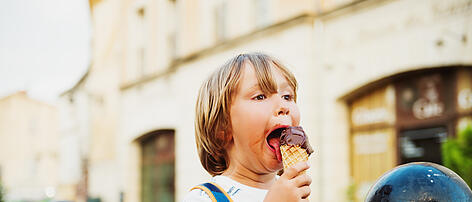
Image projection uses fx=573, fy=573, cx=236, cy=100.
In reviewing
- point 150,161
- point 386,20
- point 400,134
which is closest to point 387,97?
point 400,134

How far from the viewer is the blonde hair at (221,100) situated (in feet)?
6.22

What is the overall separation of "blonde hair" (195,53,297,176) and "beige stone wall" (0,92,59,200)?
39325 millimetres

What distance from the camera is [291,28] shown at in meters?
10.6

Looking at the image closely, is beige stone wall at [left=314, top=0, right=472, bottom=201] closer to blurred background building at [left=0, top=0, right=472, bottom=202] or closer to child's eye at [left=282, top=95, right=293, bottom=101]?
blurred background building at [left=0, top=0, right=472, bottom=202]

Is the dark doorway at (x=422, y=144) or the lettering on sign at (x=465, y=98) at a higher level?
the lettering on sign at (x=465, y=98)

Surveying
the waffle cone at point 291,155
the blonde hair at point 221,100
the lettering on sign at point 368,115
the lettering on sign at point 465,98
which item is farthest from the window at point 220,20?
the waffle cone at point 291,155

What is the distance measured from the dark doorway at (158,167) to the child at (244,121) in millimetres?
13382

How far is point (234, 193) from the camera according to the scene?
6.04 ft

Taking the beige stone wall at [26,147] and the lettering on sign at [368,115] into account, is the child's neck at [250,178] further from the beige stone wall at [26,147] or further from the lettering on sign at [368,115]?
the beige stone wall at [26,147]

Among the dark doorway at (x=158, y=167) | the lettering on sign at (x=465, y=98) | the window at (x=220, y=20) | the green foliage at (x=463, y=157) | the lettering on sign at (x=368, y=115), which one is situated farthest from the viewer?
the dark doorway at (x=158, y=167)

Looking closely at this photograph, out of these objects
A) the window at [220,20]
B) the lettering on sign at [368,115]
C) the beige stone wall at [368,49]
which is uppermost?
the window at [220,20]

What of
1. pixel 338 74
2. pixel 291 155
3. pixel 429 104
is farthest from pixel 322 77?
pixel 291 155

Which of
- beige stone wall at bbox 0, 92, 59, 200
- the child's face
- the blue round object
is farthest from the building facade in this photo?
beige stone wall at bbox 0, 92, 59, 200

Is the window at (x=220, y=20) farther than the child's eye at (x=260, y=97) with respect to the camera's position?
Yes
